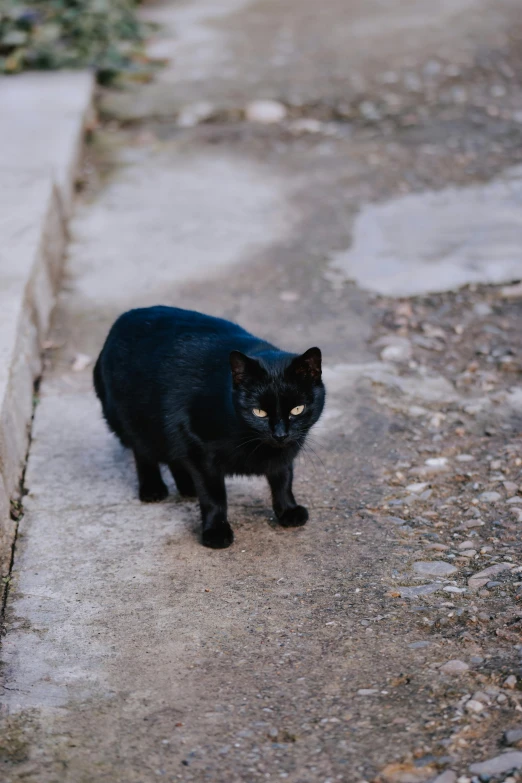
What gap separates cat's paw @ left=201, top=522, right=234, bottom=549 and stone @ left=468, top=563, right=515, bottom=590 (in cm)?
77

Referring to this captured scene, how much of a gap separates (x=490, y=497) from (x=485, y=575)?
50 centimetres

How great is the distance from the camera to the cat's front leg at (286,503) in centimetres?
329

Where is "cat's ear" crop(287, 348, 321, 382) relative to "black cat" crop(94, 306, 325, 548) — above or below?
above

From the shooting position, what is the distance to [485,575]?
9.78 ft

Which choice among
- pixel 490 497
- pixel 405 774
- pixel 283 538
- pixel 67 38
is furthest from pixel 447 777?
pixel 67 38

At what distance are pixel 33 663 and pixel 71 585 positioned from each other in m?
0.37

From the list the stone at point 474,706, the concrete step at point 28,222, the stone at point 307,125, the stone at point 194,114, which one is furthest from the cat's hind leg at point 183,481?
the stone at point 194,114

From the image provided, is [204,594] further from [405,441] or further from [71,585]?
[405,441]

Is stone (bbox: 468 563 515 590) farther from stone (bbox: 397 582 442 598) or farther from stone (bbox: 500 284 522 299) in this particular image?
stone (bbox: 500 284 522 299)

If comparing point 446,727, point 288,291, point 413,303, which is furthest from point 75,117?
point 446,727

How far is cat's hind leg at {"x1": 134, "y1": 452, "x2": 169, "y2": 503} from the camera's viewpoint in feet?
Result: 11.5

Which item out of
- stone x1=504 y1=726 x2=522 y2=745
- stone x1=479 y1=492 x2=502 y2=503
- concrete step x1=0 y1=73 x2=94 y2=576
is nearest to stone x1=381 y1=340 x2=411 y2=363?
stone x1=479 y1=492 x2=502 y2=503

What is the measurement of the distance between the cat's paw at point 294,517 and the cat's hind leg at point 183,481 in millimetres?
392

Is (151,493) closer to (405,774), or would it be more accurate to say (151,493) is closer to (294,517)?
(294,517)
